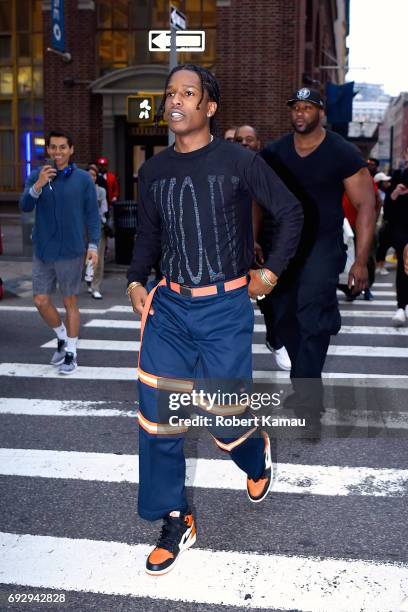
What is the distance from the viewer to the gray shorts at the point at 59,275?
277 inches

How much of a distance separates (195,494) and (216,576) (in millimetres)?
936

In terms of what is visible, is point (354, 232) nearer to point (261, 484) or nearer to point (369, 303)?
point (369, 303)

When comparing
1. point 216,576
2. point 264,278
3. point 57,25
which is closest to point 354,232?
point 264,278

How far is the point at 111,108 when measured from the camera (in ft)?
80.3

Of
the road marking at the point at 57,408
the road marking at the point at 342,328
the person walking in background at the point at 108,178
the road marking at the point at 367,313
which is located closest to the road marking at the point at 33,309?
the road marking at the point at 342,328

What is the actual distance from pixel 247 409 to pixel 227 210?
946 mm

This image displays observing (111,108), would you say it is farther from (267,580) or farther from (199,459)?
(267,580)

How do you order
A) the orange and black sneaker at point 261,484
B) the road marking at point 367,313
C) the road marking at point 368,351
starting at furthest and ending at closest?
the road marking at point 367,313, the road marking at point 368,351, the orange and black sneaker at point 261,484

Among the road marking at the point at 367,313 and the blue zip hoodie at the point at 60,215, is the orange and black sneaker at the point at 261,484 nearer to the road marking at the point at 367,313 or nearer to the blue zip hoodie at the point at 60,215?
the blue zip hoodie at the point at 60,215

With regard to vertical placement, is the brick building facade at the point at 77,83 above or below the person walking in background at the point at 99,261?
above

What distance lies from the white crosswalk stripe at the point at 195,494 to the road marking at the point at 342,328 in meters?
1.56

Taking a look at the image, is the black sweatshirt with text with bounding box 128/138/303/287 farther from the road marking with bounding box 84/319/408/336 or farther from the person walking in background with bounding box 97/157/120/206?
the person walking in background with bounding box 97/157/120/206

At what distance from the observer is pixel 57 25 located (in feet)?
76.3


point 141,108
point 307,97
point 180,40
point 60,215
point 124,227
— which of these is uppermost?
point 180,40
